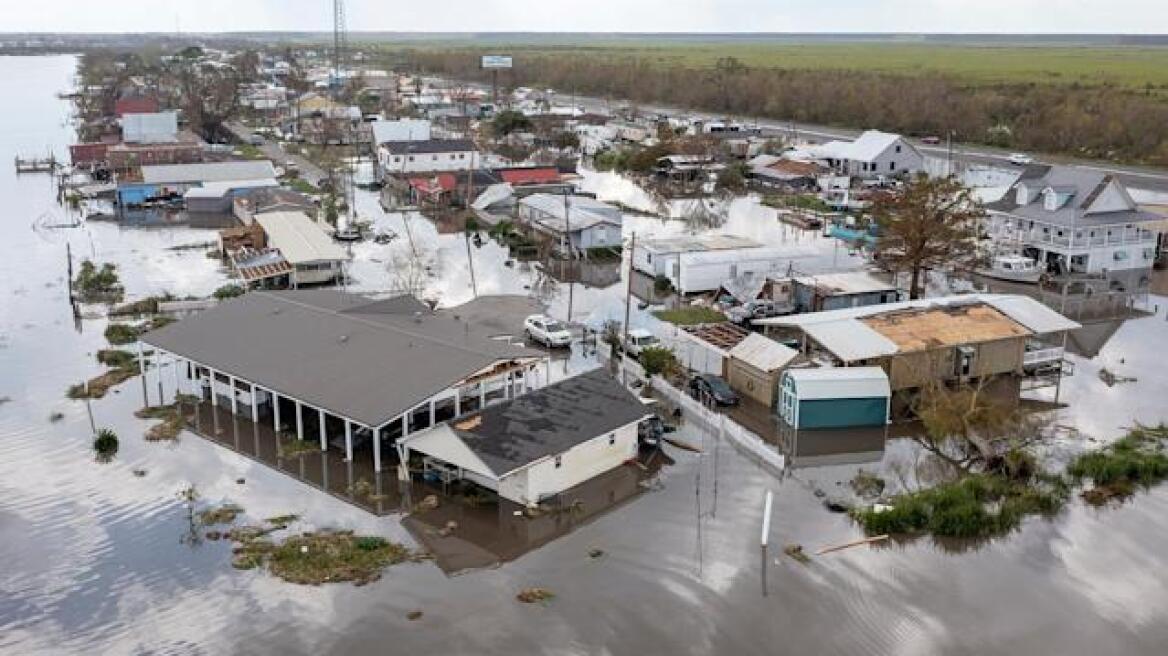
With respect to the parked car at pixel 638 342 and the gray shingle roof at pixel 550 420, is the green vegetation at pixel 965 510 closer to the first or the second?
the gray shingle roof at pixel 550 420

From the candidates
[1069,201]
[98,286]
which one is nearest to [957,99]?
[1069,201]

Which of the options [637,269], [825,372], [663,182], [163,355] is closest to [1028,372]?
[825,372]

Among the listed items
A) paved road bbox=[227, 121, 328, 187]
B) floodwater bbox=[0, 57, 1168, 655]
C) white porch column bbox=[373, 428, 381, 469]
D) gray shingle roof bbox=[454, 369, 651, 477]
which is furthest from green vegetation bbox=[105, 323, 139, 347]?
paved road bbox=[227, 121, 328, 187]

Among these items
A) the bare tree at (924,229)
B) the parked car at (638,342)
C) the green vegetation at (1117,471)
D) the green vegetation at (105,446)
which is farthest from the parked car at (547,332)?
the green vegetation at (1117,471)

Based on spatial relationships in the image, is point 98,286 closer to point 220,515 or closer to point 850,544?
point 220,515

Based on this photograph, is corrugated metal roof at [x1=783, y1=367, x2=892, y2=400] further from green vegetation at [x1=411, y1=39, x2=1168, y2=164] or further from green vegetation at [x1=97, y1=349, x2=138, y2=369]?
green vegetation at [x1=411, y1=39, x2=1168, y2=164]

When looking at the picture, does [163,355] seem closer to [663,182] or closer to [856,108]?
[663,182]
